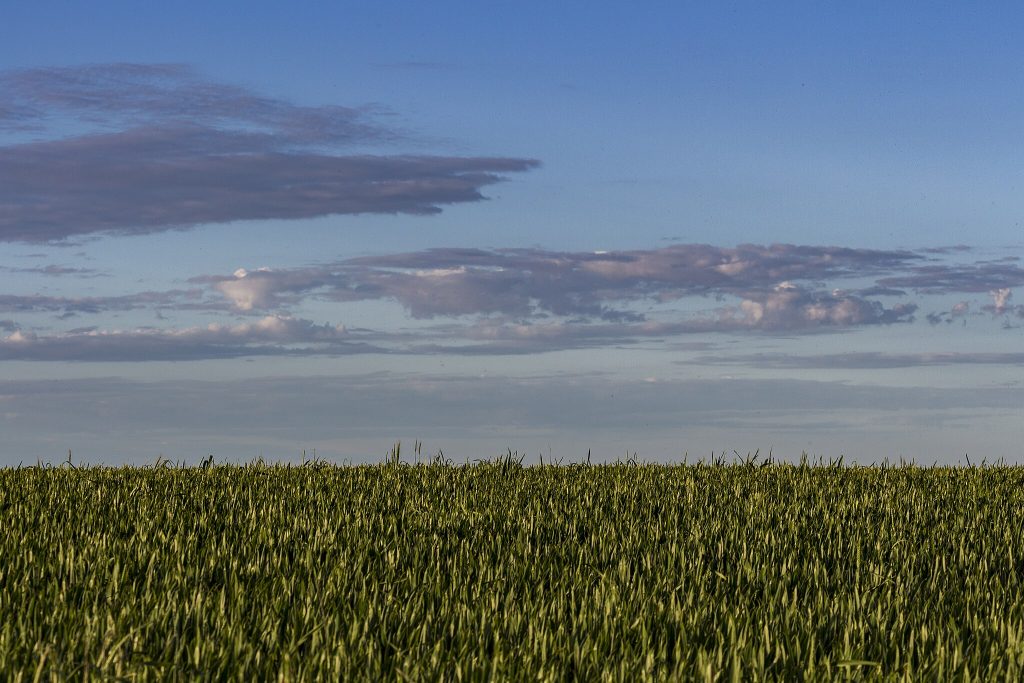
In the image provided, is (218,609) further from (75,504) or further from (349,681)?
(75,504)

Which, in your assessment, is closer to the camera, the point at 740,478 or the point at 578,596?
the point at 578,596

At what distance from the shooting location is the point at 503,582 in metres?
6.32

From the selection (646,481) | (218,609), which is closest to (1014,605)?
(218,609)

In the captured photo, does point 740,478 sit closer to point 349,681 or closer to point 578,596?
point 578,596

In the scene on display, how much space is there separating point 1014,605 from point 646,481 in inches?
248

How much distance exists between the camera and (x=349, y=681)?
4332 mm

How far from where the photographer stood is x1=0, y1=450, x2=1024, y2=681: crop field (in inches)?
185

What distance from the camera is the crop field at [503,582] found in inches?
185

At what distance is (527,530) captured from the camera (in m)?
8.41

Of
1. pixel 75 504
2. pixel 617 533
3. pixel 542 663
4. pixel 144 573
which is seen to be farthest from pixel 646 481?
pixel 542 663

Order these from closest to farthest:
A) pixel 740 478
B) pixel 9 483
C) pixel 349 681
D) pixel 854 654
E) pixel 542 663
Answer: pixel 349 681 → pixel 542 663 → pixel 854 654 → pixel 9 483 → pixel 740 478

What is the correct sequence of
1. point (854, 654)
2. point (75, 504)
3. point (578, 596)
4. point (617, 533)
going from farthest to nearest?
point (75, 504), point (617, 533), point (578, 596), point (854, 654)

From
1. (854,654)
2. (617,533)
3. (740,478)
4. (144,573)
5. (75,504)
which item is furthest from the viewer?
(740,478)

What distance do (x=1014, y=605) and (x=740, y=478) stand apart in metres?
6.73
